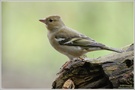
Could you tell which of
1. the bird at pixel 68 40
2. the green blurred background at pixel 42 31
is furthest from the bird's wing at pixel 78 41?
the green blurred background at pixel 42 31

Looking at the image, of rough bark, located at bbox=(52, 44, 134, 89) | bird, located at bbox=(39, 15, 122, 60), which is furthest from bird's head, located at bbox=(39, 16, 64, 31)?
rough bark, located at bbox=(52, 44, 134, 89)

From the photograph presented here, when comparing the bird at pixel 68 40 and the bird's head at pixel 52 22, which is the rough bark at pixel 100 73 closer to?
the bird at pixel 68 40

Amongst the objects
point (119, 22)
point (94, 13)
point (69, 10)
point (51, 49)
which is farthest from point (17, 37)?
point (119, 22)

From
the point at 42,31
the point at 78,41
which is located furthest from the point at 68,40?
the point at 42,31

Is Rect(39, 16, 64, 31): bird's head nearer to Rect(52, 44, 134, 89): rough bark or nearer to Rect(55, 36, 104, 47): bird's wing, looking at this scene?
Rect(55, 36, 104, 47): bird's wing

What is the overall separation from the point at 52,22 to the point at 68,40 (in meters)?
0.14

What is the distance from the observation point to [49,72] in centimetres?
195

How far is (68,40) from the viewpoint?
1.83 metres

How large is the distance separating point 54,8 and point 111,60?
0.46 meters

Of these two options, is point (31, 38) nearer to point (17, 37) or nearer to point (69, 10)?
point (17, 37)

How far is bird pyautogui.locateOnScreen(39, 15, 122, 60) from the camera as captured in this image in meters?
1.80

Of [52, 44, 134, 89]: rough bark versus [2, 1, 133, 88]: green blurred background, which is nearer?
[52, 44, 134, 89]: rough bark

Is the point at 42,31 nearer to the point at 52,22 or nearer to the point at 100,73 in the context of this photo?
the point at 52,22

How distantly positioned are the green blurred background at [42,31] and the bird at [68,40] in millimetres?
77
